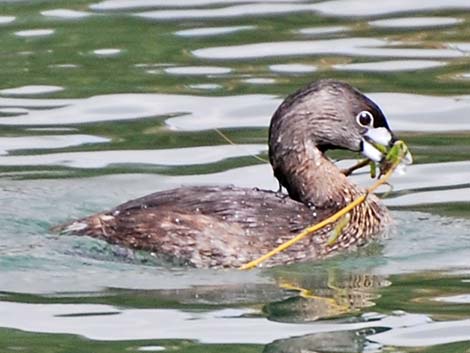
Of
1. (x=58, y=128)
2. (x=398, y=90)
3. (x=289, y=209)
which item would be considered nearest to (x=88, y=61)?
(x=58, y=128)

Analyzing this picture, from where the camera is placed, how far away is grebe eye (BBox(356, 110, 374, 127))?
12430 millimetres

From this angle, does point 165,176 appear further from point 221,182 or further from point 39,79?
point 39,79

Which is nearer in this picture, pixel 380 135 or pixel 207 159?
pixel 380 135

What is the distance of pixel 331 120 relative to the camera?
491 inches

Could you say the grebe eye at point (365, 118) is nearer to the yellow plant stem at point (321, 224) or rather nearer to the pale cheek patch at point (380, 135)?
the pale cheek patch at point (380, 135)

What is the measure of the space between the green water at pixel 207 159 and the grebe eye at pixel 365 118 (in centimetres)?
72

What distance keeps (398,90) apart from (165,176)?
2644mm

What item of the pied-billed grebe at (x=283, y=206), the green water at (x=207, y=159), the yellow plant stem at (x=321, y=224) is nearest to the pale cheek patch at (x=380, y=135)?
the pied-billed grebe at (x=283, y=206)

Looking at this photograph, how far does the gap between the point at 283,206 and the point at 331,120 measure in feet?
2.43

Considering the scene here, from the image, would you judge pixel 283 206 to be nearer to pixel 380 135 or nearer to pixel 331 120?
pixel 331 120

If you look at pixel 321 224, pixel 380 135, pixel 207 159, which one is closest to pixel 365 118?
pixel 380 135

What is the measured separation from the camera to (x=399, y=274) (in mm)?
11422

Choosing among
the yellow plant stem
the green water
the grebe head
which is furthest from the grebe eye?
the green water

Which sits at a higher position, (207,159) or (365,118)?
(365,118)
